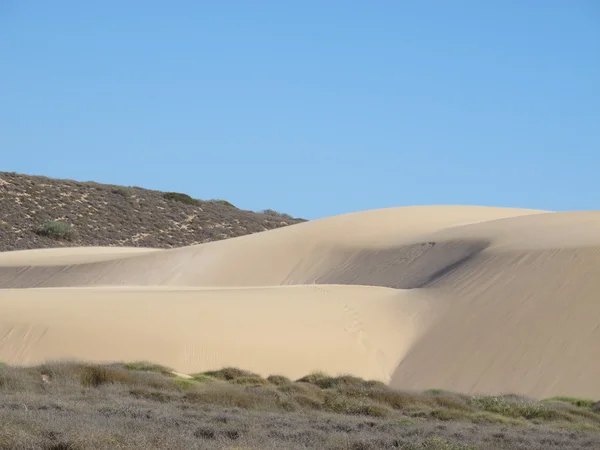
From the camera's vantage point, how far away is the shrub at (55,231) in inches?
2112

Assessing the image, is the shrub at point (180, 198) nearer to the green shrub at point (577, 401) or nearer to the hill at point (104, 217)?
the hill at point (104, 217)

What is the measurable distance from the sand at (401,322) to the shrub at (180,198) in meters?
35.0

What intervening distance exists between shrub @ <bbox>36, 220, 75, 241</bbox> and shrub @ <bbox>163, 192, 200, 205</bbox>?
11680mm

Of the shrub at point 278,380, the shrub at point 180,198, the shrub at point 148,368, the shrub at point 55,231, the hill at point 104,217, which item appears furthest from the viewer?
the shrub at point 180,198

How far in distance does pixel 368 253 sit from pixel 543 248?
9519 millimetres

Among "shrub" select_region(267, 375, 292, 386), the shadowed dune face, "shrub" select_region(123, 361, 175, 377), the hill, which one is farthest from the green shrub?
the hill

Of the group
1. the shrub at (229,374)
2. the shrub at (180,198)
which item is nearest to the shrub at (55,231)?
the shrub at (180,198)

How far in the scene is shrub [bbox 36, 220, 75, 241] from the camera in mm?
53656

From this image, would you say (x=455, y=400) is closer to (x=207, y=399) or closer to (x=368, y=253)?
(x=207, y=399)

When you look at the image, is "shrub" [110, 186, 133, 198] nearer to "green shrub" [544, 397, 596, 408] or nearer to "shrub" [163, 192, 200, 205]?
"shrub" [163, 192, 200, 205]

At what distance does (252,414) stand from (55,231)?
42.9 m

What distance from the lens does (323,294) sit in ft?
87.1

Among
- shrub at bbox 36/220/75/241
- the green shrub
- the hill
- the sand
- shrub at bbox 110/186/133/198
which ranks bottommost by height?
the green shrub

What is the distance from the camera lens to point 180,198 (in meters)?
65.4
